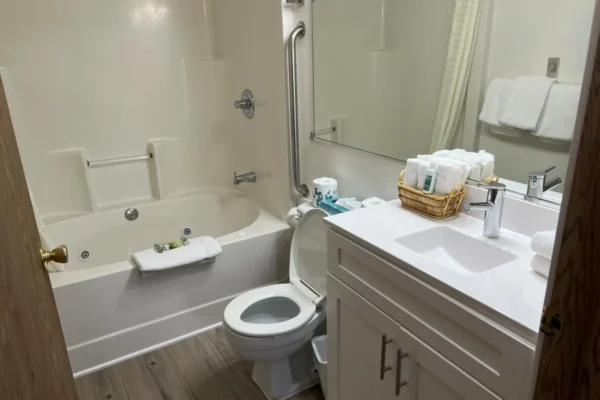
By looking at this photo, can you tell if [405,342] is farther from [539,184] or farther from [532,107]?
[532,107]

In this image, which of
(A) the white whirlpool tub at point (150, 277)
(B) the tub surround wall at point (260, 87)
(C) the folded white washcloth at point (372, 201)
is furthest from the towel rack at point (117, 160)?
(C) the folded white washcloth at point (372, 201)

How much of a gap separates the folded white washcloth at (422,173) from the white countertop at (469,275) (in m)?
0.10

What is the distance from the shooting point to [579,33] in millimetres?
1287

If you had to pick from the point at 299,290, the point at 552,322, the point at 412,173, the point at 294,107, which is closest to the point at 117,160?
the point at 294,107

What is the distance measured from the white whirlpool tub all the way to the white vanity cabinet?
940 millimetres

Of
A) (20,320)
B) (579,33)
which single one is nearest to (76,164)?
(20,320)

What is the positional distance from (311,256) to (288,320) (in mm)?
320

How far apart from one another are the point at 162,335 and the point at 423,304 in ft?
5.21

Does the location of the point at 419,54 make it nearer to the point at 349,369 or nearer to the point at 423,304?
the point at 423,304

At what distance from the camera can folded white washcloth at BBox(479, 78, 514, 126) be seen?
59.3 inches

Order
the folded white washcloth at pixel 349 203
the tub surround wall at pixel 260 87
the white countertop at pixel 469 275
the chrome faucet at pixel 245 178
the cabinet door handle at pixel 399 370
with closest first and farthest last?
the white countertop at pixel 469 275 < the cabinet door handle at pixel 399 370 < the folded white washcloth at pixel 349 203 < the tub surround wall at pixel 260 87 < the chrome faucet at pixel 245 178

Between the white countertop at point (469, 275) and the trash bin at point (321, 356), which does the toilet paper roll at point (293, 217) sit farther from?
the white countertop at point (469, 275)

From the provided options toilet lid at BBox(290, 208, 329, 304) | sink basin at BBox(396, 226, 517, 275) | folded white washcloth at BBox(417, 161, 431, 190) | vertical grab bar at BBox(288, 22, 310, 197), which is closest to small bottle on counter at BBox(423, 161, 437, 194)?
folded white washcloth at BBox(417, 161, 431, 190)

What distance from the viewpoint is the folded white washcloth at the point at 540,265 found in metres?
1.10
